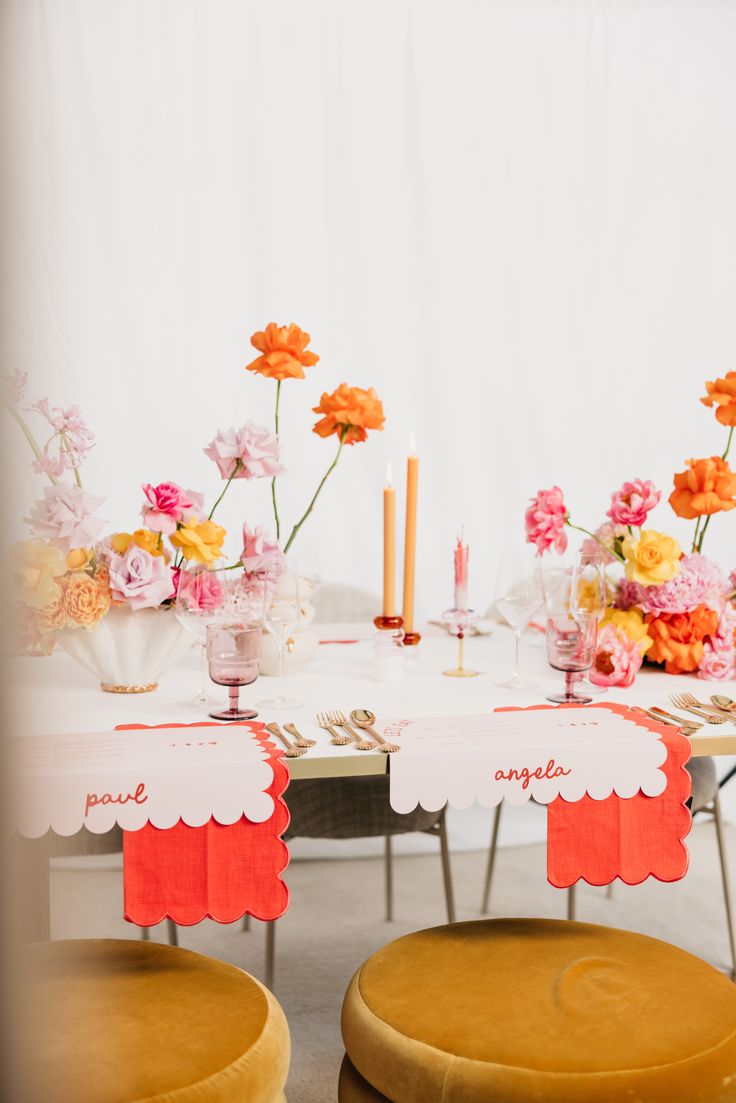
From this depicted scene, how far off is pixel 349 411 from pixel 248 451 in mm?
166

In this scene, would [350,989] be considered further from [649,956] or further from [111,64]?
[111,64]

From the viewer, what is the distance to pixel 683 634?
61.7 inches

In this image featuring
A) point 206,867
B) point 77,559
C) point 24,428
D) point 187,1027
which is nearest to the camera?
point 24,428

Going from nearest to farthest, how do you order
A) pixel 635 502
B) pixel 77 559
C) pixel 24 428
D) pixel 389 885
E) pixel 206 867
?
pixel 24 428 → pixel 206 867 → pixel 77 559 → pixel 635 502 → pixel 389 885

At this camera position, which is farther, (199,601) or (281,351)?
(281,351)

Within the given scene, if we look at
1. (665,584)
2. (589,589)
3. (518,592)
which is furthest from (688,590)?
(518,592)

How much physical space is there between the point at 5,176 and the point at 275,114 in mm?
2667

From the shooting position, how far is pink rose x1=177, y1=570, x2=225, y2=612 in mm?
1326

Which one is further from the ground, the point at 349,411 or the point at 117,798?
the point at 349,411

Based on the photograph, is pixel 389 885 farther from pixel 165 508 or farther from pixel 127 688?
pixel 165 508

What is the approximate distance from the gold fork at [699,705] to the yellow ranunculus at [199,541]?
652mm

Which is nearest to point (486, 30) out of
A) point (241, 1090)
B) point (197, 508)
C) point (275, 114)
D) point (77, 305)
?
point (275, 114)

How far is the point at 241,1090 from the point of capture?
3.10 feet

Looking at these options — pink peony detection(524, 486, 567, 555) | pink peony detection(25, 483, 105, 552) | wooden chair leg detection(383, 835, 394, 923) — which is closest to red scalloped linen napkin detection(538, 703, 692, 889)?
pink peony detection(524, 486, 567, 555)
